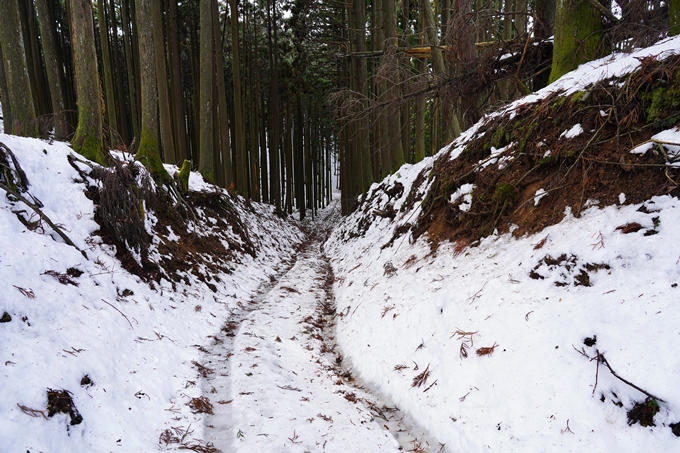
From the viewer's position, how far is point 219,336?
5184 mm

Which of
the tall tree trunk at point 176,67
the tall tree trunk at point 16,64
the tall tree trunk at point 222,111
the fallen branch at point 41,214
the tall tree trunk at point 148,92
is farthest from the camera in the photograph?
the tall tree trunk at point 222,111

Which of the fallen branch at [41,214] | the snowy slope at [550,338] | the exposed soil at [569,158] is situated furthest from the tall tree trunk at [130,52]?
the snowy slope at [550,338]

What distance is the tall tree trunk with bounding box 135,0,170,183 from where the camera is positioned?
8547 millimetres

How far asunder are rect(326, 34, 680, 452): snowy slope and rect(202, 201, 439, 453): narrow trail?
314 mm

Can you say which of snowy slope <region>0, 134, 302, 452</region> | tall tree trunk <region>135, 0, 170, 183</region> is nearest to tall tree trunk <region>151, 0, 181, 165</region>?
tall tree trunk <region>135, 0, 170, 183</region>

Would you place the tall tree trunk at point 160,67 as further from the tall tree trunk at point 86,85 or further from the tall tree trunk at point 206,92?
the tall tree trunk at point 86,85

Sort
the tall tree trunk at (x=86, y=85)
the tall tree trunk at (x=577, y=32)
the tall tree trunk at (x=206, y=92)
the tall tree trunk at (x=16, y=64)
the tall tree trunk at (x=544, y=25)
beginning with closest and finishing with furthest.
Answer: the tall tree trunk at (x=577, y=32) < the tall tree trunk at (x=544, y=25) < the tall tree trunk at (x=86, y=85) < the tall tree trunk at (x=16, y=64) < the tall tree trunk at (x=206, y=92)

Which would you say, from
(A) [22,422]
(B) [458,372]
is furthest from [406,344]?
(A) [22,422]

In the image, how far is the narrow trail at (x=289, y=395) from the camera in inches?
115

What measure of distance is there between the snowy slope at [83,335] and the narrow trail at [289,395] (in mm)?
265

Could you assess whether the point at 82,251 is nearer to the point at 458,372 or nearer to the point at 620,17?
the point at 458,372

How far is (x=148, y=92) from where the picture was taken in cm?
891

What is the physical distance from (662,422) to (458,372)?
1432 millimetres

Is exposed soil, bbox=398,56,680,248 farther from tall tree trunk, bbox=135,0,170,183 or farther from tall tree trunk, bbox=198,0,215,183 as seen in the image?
tall tree trunk, bbox=198,0,215,183
